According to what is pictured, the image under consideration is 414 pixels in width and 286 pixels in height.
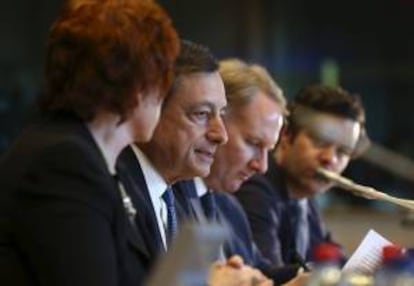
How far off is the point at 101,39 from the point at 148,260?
0.35 m

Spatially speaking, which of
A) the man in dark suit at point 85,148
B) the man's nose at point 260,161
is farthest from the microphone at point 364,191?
A: the man in dark suit at point 85,148

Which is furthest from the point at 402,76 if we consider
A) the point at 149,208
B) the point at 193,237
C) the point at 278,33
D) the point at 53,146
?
the point at 193,237

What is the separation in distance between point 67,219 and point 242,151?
1192 mm

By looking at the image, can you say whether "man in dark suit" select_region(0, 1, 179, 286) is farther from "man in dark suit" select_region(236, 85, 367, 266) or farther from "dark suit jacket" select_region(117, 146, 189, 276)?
"man in dark suit" select_region(236, 85, 367, 266)

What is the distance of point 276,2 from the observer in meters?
5.13

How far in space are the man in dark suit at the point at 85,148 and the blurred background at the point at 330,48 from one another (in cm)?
338

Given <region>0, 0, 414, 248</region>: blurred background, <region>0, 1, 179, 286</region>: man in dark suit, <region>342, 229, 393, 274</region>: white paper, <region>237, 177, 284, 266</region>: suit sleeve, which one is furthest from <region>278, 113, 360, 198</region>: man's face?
<region>0, 0, 414, 248</region>: blurred background

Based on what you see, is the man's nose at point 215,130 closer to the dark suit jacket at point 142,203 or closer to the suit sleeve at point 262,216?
the dark suit jacket at point 142,203

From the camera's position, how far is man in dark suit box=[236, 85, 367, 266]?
291 cm

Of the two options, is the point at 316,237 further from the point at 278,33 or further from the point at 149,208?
the point at 278,33

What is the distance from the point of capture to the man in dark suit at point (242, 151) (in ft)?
8.23

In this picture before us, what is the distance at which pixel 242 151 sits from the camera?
2.56 meters

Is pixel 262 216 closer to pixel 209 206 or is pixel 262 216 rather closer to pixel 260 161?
pixel 260 161

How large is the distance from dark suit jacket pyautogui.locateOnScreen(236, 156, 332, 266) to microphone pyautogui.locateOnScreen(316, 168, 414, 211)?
→ 0.14 m
